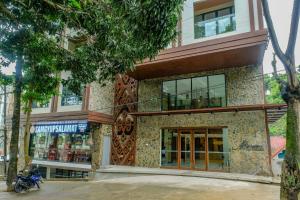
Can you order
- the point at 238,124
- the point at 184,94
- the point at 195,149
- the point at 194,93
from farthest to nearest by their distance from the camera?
the point at 184,94
the point at 194,93
the point at 195,149
the point at 238,124

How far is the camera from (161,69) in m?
13.7

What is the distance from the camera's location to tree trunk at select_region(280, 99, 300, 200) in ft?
13.8

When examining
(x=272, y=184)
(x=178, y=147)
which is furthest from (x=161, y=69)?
(x=272, y=184)

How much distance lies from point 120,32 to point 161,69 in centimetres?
716

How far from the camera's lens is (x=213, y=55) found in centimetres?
1147

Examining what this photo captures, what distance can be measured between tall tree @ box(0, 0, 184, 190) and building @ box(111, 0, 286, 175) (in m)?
4.56

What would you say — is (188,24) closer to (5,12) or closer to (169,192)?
(169,192)

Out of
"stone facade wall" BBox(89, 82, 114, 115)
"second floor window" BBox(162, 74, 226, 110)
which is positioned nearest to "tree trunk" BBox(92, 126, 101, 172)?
"stone facade wall" BBox(89, 82, 114, 115)

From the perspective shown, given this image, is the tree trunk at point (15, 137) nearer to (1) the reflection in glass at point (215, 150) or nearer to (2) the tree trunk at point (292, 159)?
(2) the tree trunk at point (292, 159)

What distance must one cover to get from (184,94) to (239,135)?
3768 millimetres

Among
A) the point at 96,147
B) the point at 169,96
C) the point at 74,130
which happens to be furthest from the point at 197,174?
the point at 74,130

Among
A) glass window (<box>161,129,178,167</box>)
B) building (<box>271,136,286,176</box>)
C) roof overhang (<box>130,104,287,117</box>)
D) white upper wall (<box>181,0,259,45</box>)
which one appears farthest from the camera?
glass window (<box>161,129,178,167</box>)

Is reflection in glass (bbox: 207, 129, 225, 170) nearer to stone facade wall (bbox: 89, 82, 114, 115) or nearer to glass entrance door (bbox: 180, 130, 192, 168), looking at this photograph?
glass entrance door (bbox: 180, 130, 192, 168)

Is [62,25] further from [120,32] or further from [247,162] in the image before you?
[247,162]
